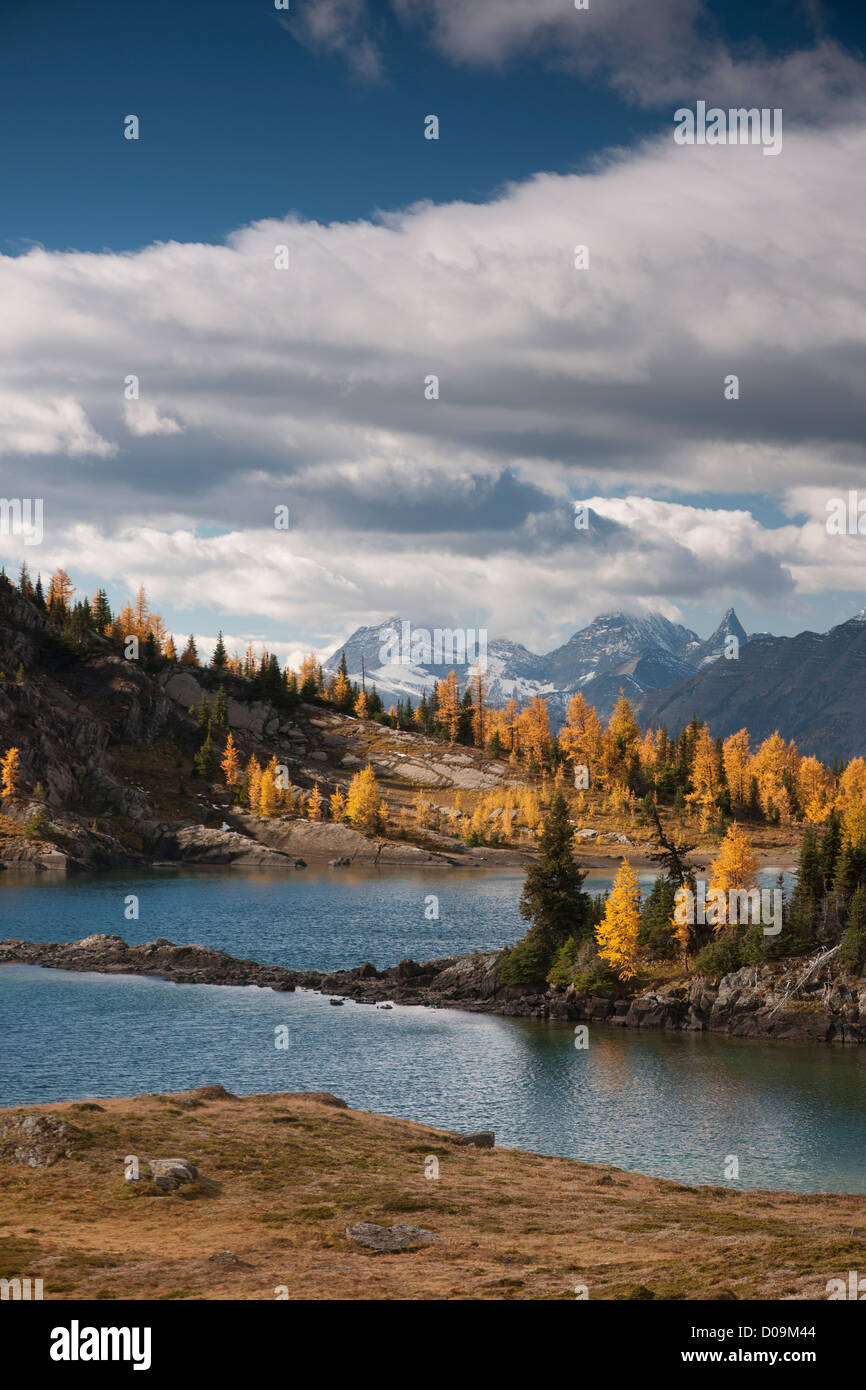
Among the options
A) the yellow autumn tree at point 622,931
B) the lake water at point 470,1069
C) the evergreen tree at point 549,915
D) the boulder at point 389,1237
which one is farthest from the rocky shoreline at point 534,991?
the boulder at point 389,1237

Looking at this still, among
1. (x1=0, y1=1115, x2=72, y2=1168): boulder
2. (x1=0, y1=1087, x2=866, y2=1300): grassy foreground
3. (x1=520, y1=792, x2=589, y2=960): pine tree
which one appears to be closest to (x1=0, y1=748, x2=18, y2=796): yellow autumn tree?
(x1=520, y1=792, x2=589, y2=960): pine tree

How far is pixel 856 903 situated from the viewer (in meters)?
83.3

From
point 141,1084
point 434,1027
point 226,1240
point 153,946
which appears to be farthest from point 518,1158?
point 153,946

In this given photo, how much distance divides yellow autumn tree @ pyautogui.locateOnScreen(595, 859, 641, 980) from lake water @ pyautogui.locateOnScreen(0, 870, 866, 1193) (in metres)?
6.52

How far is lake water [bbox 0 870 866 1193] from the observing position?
59.0 m

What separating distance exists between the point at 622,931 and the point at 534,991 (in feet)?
34.0

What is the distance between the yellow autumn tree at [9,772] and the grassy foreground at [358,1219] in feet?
486

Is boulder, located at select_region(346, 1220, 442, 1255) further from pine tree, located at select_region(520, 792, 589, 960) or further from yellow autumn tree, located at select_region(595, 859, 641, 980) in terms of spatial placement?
pine tree, located at select_region(520, 792, 589, 960)

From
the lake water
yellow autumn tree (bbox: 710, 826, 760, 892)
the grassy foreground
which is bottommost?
the lake water

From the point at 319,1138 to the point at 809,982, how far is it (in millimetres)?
48454

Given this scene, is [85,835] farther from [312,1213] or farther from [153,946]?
[312,1213]

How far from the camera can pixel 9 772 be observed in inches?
7515

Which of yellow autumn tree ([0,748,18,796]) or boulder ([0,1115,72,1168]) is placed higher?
yellow autumn tree ([0,748,18,796])

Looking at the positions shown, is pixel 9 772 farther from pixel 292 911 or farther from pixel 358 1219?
pixel 358 1219
